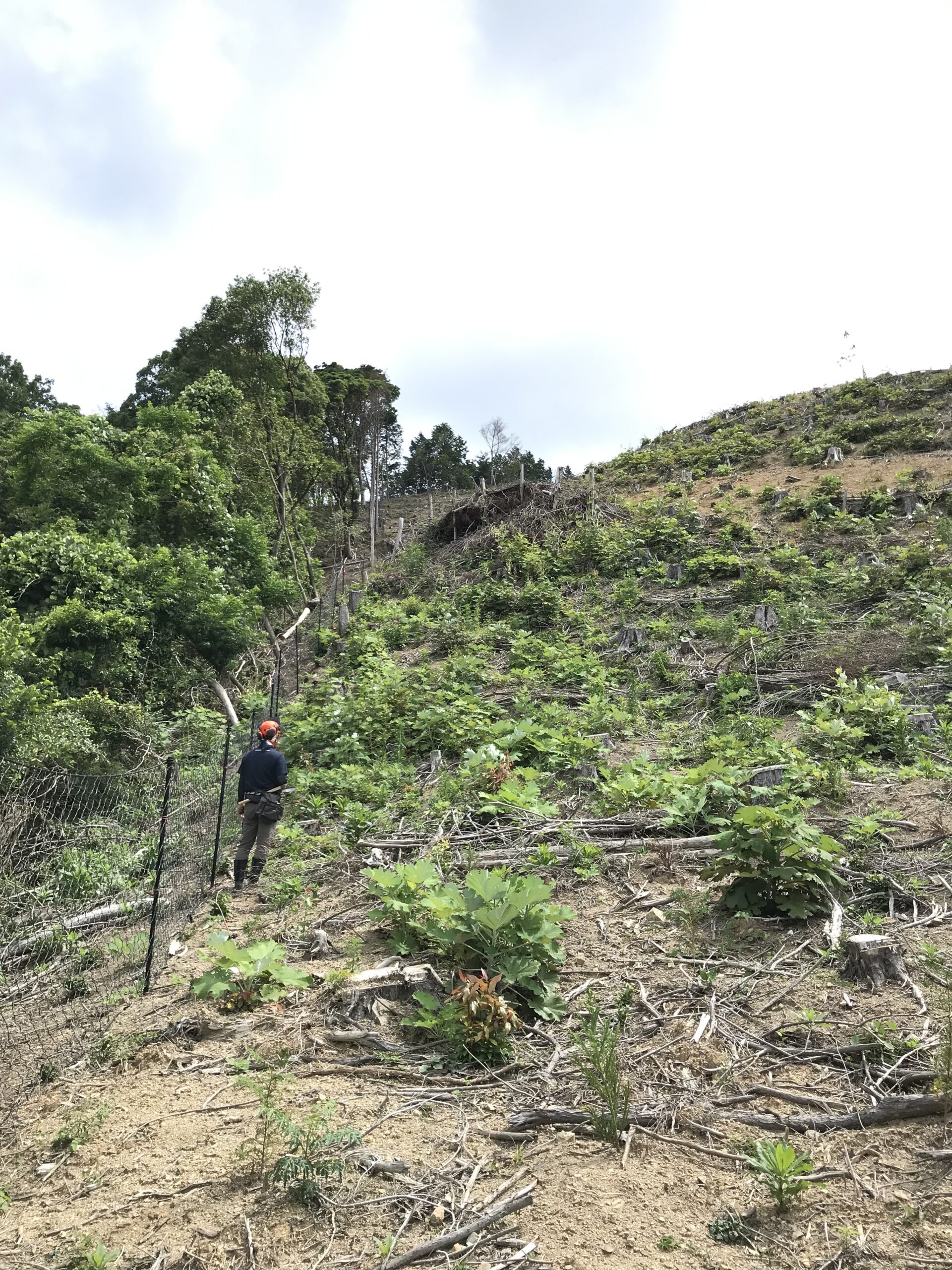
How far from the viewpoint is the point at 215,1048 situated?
12.9ft

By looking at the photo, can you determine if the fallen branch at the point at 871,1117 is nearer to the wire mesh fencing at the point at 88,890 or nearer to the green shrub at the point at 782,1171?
the green shrub at the point at 782,1171

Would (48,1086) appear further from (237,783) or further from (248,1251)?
(237,783)

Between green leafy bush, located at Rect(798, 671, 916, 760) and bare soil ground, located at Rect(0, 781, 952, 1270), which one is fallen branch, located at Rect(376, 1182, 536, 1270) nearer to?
bare soil ground, located at Rect(0, 781, 952, 1270)

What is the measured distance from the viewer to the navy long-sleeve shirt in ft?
22.0

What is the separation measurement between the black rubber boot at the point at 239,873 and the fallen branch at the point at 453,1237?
460 centimetres

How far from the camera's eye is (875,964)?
3.67 meters

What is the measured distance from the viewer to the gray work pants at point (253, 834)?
264 inches

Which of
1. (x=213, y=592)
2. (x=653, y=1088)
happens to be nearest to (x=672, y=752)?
(x=653, y=1088)

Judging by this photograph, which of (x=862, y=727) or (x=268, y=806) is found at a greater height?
(x=862, y=727)

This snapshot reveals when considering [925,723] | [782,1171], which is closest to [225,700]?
[925,723]

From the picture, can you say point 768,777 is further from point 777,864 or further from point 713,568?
point 713,568

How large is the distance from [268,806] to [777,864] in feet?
14.1

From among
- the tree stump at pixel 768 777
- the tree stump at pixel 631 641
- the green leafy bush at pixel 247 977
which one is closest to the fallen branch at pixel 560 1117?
the green leafy bush at pixel 247 977

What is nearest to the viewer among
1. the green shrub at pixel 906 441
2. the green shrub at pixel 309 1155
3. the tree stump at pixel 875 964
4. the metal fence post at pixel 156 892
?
the green shrub at pixel 309 1155
